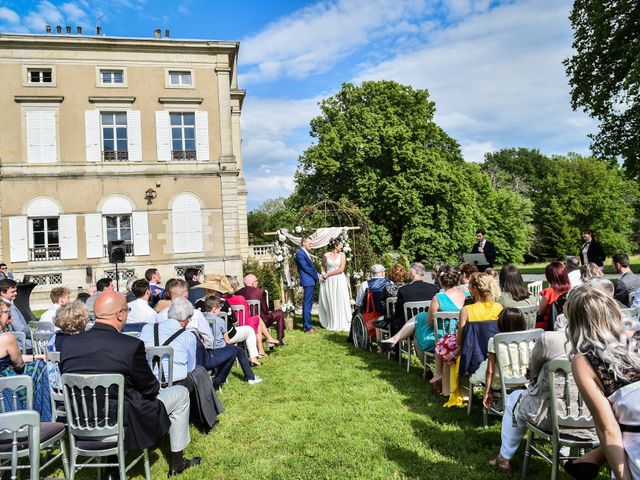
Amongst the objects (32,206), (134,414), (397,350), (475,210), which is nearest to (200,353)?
(134,414)

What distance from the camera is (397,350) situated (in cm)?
727

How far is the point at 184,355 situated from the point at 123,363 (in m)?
1.13

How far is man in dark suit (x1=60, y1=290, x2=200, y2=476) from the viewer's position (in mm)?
3256

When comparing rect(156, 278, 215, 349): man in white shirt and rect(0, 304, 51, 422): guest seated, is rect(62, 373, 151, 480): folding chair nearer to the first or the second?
rect(0, 304, 51, 422): guest seated

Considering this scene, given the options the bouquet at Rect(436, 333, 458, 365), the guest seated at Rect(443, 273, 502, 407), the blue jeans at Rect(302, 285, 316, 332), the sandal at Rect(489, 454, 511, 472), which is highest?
the guest seated at Rect(443, 273, 502, 407)

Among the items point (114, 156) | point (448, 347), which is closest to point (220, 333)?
point (448, 347)

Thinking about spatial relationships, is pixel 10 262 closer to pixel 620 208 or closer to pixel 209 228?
pixel 209 228

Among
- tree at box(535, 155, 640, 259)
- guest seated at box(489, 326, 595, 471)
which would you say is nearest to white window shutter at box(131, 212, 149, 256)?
guest seated at box(489, 326, 595, 471)

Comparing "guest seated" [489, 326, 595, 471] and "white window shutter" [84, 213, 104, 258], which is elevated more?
"white window shutter" [84, 213, 104, 258]

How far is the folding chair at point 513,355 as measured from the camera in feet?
12.6

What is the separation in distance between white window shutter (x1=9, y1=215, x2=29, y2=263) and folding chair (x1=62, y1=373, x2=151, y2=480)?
65.9 feet

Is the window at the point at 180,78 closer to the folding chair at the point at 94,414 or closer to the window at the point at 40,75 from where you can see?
the window at the point at 40,75

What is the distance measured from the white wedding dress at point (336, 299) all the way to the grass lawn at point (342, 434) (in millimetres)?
3512

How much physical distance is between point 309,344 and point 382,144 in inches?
796
